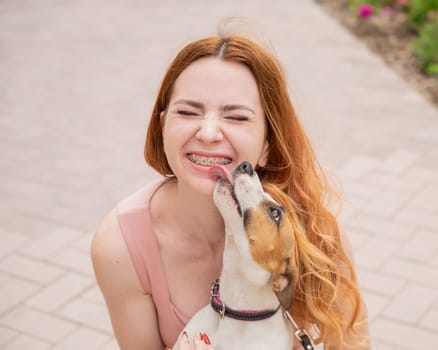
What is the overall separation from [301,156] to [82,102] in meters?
4.89

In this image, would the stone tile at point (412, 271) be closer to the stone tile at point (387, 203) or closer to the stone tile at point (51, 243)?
the stone tile at point (387, 203)

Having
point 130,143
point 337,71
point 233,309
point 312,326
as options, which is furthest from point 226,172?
point 337,71

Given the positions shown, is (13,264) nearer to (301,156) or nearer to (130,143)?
(130,143)

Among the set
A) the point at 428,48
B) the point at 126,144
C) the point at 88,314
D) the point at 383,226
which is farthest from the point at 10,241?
the point at 428,48

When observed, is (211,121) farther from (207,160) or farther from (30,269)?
(30,269)

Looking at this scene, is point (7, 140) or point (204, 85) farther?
point (7, 140)

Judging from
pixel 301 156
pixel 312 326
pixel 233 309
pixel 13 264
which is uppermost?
pixel 301 156

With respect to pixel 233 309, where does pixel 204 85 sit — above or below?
above

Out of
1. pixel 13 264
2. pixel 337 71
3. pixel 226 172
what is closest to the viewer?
pixel 226 172

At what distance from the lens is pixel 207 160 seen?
94.9 inches

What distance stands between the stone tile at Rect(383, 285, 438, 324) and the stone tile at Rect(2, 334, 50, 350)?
183 centimetres

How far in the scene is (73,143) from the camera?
21.2 feet

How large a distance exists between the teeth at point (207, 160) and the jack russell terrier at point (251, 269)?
4cm

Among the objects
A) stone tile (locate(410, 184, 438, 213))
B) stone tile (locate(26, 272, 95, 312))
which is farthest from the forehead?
stone tile (locate(410, 184, 438, 213))
